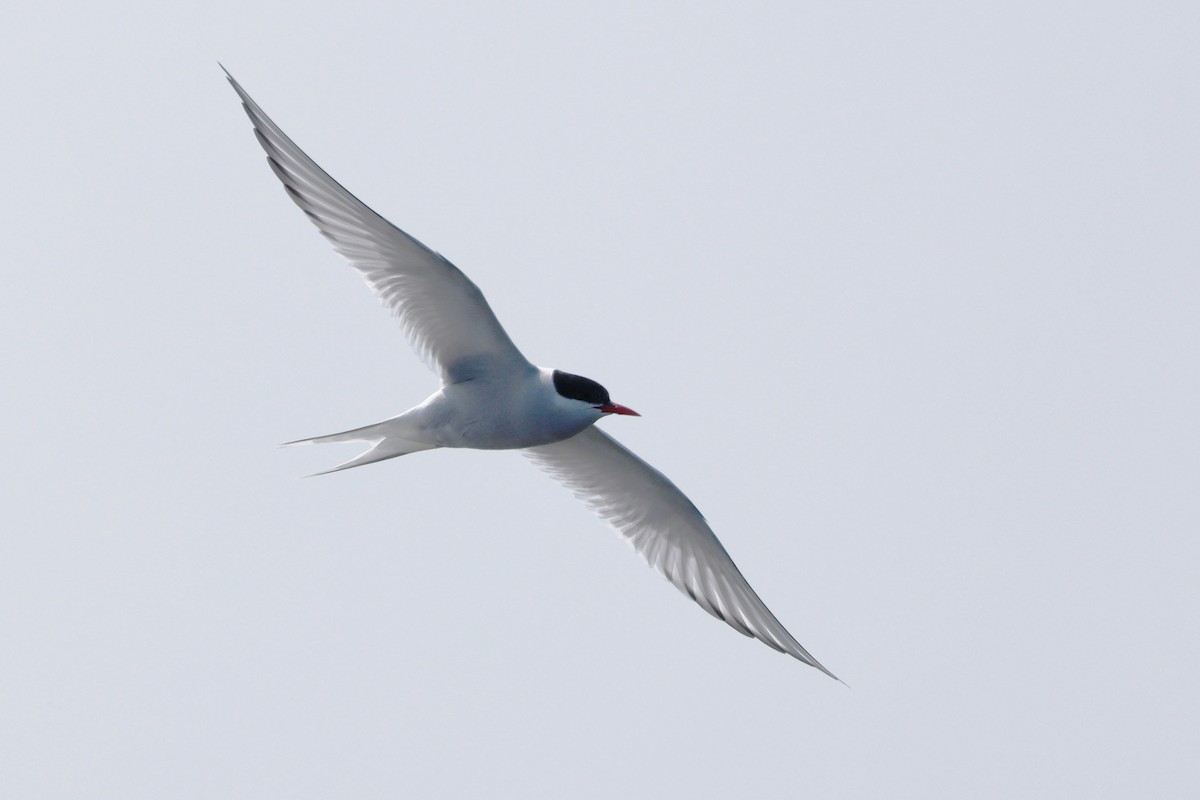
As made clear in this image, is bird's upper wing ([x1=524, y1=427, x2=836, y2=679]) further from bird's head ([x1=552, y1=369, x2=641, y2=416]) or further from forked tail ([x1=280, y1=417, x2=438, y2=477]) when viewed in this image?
forked tail ([x1=280, y1=417, x2=438, y2=477])

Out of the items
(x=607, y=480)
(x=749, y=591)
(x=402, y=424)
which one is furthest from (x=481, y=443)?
(x=749, y=591)

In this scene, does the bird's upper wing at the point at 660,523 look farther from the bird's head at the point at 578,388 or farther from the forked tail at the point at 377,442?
the forked tail at the point at 377,442

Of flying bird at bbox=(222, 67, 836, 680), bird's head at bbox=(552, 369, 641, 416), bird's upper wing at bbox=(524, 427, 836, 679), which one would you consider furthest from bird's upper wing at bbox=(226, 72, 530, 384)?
bird's upper wing at bbox=(524, 427, 836, 679)

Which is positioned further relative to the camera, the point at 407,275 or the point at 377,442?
the point at 377,442

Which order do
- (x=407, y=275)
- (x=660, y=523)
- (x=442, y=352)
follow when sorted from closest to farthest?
(x=407, y=275) < (x=442, y=352) < (x=660, y=523)

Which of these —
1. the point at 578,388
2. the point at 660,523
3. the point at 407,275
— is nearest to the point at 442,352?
the point at 407,275

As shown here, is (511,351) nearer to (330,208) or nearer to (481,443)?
(481,443)

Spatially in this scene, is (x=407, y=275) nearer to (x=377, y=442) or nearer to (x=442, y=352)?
(x=442, y=352)
